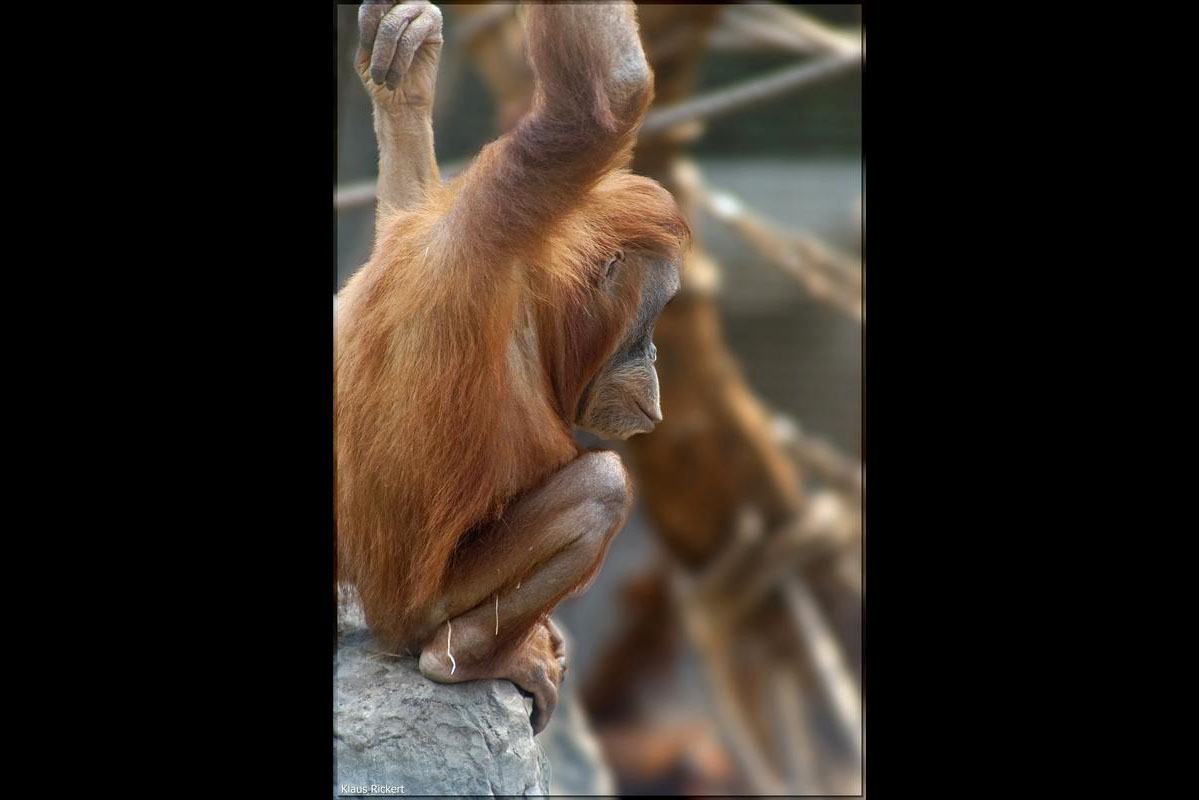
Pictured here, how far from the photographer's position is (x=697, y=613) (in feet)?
19.7

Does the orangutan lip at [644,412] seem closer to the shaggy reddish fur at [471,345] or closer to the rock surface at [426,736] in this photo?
the shaggy reddish fur at [471,345]

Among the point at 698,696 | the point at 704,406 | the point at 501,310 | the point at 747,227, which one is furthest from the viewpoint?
the point at 698,696

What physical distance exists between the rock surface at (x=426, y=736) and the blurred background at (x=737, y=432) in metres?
1.83

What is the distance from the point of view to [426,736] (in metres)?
2.16

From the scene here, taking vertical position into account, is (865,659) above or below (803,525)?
above

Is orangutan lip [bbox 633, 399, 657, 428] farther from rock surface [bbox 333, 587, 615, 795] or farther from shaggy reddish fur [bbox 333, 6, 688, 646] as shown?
rock surface [bbox 333, 587, 615, 795]

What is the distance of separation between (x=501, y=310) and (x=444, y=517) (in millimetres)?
393

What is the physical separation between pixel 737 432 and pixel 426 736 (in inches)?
137

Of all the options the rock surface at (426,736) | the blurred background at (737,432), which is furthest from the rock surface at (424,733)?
the blurred background at (737,432)

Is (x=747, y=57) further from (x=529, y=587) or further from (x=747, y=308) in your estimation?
(x=529, y=587)

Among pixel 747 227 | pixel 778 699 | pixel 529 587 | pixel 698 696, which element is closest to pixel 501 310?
pixel 529 587

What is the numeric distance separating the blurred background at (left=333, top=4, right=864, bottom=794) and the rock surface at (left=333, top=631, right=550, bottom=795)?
183 centimetres

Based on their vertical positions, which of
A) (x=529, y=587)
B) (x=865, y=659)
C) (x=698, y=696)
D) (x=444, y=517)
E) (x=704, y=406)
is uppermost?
(x=444, y=517)

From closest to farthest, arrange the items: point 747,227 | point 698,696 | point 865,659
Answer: point 865,659 → point 747,227 → point 698,696
